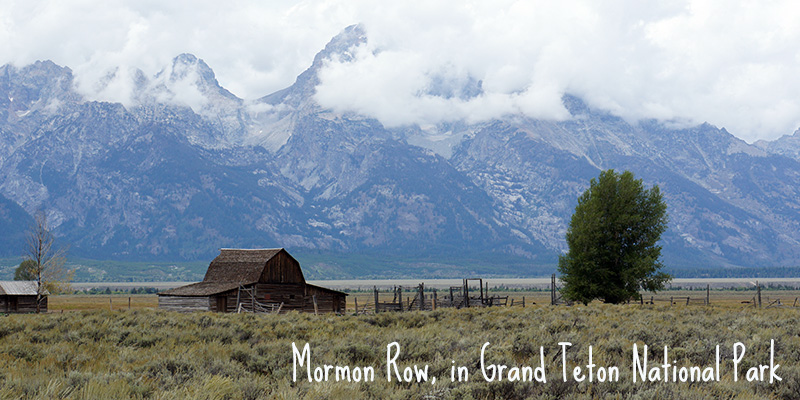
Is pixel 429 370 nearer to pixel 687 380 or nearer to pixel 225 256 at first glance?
pixel 687 380

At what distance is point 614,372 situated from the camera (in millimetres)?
10875

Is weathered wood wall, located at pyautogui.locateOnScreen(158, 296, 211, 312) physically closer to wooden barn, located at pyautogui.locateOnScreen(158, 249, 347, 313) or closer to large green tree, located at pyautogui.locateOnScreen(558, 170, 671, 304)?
wooden barn, located at pyautogui.locateOnScreen(158, 249, 347, 313)

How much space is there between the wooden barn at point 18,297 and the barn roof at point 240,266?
810 inches

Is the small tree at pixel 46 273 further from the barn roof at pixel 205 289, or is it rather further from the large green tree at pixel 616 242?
the large green tree at pixel 616 242

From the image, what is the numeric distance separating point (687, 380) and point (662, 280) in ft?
111

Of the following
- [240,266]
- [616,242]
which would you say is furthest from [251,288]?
[616,242]

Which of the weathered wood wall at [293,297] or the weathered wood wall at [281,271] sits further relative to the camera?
the weathered wood wall at [281,271]

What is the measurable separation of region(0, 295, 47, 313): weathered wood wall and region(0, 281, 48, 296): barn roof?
1.86 ft

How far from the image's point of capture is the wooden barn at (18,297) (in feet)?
200

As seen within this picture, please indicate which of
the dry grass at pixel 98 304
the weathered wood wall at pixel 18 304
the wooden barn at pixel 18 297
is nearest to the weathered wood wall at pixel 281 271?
the dry grass at pixel 98 304

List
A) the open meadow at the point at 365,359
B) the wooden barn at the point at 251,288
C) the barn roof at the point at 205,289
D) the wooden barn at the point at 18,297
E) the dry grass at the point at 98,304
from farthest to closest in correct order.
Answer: the dry grass at the point at 98,304
the wooden barn at the point at 18,297
the wooden barn at the point at 251,288
the barn roof at the point at 205,289
the open meadow at the point at 365,359

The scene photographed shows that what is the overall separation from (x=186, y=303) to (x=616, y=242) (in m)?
30.6

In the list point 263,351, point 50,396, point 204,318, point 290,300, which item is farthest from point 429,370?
point 290,300

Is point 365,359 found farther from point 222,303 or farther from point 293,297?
point 293,297
